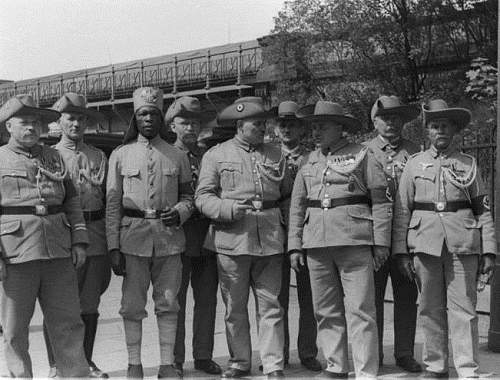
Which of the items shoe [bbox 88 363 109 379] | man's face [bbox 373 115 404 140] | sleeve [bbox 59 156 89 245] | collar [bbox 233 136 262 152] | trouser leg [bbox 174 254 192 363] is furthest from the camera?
man's face [bbox 373 115 404 140]

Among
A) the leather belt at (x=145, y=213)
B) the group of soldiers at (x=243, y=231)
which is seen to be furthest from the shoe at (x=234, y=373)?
the leather belt at (x=145, y=213)

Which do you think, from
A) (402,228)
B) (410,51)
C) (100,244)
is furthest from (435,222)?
(410,51)

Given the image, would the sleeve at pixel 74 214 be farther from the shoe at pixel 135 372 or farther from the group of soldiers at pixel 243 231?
the shoe at pixel 135 372

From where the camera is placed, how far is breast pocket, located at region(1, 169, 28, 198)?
5074 mm

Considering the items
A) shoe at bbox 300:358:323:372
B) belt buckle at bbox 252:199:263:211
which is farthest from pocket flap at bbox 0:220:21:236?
shoe at bbox 300:358:323:372

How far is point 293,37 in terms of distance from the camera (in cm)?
1888

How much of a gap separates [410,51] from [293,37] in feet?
9.71

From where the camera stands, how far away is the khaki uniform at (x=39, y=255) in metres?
5.03

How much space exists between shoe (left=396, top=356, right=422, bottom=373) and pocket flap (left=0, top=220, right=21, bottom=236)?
3271 millimetres

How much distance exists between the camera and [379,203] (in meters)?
5.62

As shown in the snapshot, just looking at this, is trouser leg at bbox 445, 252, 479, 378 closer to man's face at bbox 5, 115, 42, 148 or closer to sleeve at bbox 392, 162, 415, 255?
sleeve at bbox 392, 162, 415, 255

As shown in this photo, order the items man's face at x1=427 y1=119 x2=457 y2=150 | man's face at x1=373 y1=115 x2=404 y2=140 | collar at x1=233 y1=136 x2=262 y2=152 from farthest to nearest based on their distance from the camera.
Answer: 1. man's face at x1=373 y1=115 x2=404 y2=140
2. collar at x1=233 y1=136 x2=262 y2=152
3. man's face at x1=427 y1=119 x2=457 y2=150

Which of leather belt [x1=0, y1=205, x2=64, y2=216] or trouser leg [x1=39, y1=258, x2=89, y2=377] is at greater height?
leather belt [x1=0, y1=205, x2=64, y2=216]

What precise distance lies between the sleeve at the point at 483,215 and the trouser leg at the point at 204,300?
2.16m
